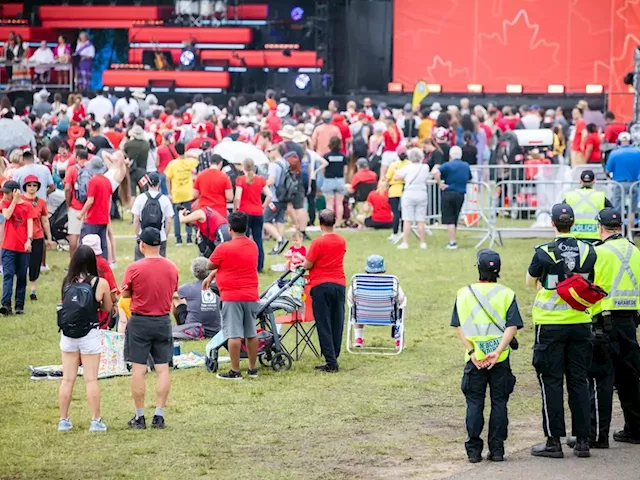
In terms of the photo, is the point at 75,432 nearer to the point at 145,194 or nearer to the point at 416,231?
the point at 145,194

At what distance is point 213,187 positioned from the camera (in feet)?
54.1

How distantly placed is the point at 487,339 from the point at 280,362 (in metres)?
3.78

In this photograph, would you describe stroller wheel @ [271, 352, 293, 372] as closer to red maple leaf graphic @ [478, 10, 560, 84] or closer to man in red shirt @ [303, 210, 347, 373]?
man in red shirt @ [303, 210, 347, 373]

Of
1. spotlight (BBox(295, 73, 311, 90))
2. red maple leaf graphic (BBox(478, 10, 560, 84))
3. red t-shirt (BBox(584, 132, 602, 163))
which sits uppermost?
red maple leaf graphic (BBox(478, 10, 560, 84))

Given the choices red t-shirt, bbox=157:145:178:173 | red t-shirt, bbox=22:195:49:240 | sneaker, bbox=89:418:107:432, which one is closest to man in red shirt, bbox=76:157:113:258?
red t-shirt, bbox=22:195:49:240

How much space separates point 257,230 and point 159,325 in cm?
774

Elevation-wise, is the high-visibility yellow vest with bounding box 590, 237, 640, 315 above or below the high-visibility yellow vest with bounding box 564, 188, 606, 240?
below

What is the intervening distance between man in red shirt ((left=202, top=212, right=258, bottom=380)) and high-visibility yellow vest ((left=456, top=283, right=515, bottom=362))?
10.2 ft

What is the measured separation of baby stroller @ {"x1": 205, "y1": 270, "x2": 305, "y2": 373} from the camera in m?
11.8

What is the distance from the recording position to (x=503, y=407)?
866 centimetres

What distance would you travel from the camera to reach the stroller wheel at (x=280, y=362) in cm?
1199

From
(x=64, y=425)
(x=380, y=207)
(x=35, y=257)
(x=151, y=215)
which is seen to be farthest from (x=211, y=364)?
(x=380, y=207)

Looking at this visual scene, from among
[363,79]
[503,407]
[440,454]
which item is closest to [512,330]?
[503,407]

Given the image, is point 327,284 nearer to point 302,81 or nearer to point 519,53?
point 302,81
